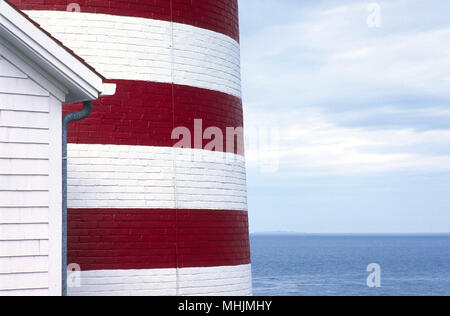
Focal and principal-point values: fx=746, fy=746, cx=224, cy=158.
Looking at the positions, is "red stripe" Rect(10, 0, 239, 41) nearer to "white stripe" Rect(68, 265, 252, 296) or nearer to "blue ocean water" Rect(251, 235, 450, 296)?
"white stripe" Rect(68, 265, 252, 296)

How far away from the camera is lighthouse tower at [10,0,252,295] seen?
1255 cm

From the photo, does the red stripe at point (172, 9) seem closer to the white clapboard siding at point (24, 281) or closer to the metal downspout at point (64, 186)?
the metal downspout at point (64, 186)

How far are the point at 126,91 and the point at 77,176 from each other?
1.71 m

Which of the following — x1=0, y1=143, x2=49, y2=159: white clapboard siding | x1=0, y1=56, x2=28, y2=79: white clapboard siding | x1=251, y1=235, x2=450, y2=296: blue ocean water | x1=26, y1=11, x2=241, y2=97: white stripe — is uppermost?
x1=26, y1=11, x2=241, y2=97: white stripe

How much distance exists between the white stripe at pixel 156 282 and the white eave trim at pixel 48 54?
4.23 metres

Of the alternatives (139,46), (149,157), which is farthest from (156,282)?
(139,46)

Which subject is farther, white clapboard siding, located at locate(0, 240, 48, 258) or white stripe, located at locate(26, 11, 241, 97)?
white stripe, located at locate(26, 11, 241, 97)

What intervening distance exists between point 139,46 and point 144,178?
7.72ft

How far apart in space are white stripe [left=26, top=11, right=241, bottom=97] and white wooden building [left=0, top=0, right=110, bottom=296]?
391 centimetres

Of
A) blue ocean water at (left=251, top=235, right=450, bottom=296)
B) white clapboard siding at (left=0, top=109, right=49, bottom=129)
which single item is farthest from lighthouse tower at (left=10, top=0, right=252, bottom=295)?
blue ocean water at (left=251, top=235, right=450, bottom=296)

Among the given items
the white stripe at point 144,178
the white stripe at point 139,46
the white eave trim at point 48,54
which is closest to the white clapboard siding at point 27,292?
the white eave trim at point 48,54

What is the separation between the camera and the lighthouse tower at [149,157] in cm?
1255

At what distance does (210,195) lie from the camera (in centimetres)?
1355
